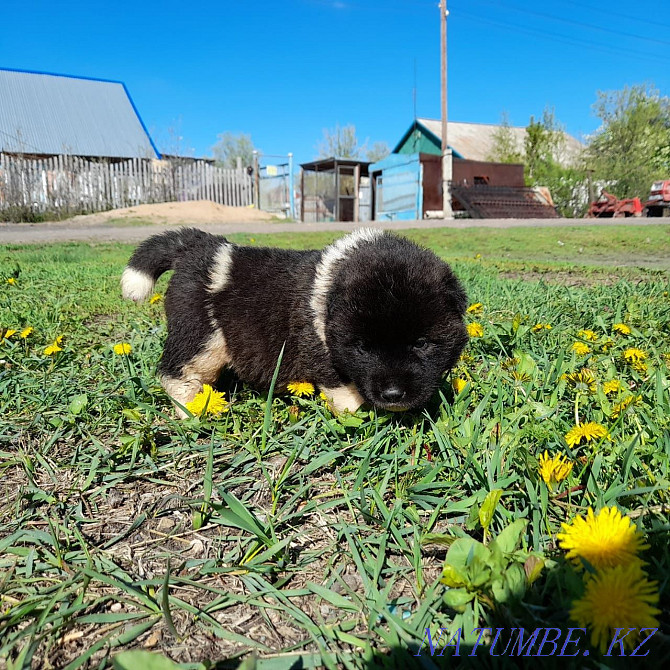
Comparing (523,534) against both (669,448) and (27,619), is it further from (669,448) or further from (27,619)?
(27,619)

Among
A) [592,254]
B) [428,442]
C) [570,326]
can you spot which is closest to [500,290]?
[570,326]

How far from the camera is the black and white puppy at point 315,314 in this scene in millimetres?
2531

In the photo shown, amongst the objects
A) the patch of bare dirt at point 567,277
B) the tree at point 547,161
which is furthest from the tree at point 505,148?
the patch of bare dirt at point 567,277

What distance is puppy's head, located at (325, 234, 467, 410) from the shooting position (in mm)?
2504

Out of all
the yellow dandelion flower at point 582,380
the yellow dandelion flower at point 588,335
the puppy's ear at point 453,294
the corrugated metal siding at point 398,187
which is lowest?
the yellow dandelion flower at point 582,380

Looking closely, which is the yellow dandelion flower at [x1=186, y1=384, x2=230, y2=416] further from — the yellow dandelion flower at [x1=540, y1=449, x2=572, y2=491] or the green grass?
the yellow dandelion flower at [x1=540, y1=449, x2=572, y2=491]

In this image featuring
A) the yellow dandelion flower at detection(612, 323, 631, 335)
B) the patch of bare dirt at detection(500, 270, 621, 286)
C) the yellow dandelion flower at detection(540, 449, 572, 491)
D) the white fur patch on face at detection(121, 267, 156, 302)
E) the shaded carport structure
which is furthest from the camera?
the shaded carport structure

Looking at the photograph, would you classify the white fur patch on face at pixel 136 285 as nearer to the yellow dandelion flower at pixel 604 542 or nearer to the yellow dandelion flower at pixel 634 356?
the yellow dandelion flower at pixel 604 542

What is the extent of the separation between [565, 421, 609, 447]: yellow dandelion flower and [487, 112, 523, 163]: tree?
1716 inches

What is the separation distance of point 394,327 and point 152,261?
1783 millimetres

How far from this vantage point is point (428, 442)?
97.2 inches

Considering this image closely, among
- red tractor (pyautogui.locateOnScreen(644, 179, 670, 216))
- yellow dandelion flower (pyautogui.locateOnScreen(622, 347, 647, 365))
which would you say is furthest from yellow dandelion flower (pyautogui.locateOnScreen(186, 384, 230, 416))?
red tractor (pyautogui.locateOnScreen(644, 179, 670, 216))

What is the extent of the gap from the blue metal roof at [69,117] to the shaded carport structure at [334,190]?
11.9 metres

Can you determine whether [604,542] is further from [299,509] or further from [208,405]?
[208,405]
